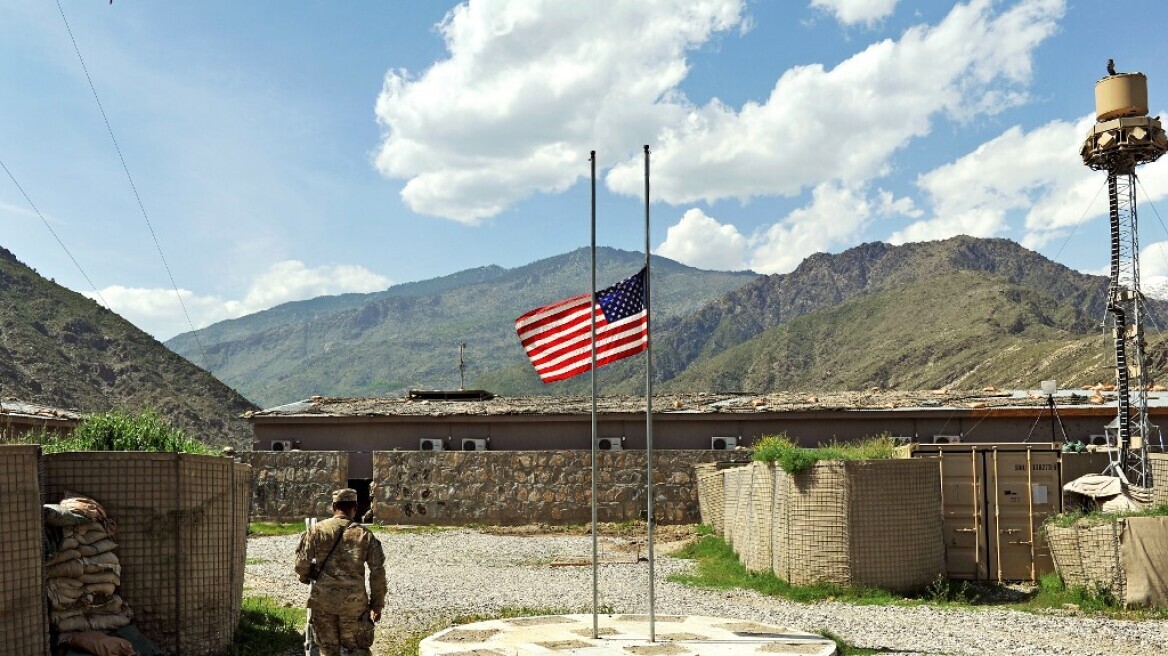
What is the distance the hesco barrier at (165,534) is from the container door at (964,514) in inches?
481

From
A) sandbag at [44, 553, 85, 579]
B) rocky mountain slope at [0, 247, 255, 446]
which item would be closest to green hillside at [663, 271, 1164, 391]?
rocky mountain slope at [0, 247, 255, 446]

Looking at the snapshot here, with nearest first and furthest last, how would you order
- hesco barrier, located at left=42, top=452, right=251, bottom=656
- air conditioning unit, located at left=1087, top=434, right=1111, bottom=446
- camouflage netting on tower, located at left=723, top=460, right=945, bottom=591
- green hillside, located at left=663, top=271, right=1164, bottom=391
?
hesco barrier, located at left=42, top=452, right=251, bottom=656 → camouflage netting on tower, located at left=723, top=460, right=945, bottom=591 → air conditioning unit, located at left=1087, top=434, right=1111, bottom=446 → green hillside, located at left=663, top=271, right=1164, bottom=391

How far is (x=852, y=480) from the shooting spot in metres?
16.7

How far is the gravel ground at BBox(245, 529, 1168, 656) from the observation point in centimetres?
1335

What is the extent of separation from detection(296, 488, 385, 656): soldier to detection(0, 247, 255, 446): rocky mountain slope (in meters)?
67.1

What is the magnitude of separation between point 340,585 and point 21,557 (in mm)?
2738

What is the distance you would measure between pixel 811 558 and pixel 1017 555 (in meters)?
4.17

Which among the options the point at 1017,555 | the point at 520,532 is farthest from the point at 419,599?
the point at 520,532

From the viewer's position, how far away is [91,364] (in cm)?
8112

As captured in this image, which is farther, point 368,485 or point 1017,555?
point 368,485

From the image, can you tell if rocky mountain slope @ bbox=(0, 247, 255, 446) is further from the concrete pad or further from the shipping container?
the concrete pad

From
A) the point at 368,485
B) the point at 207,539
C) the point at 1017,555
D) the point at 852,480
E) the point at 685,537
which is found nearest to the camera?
the point at 207,539

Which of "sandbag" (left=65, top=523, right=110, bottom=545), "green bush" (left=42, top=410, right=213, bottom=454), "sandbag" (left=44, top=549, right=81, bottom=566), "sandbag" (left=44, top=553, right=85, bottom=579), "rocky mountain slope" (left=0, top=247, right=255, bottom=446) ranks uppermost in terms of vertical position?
"rocky mountain slope" (left=0, top=247, right=255, bottom=446)

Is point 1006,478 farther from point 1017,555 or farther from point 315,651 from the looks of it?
point 315,651
